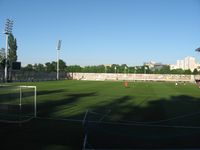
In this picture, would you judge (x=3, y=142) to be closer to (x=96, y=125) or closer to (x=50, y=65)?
(x=96, y=125)

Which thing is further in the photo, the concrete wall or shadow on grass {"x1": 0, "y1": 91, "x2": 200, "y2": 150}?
the concrete wall

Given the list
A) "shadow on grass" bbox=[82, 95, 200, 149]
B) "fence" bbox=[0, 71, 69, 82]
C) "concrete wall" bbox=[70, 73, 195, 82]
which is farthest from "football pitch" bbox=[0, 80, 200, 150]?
"concrete wall" bbox=[70, 73, 195, 82]

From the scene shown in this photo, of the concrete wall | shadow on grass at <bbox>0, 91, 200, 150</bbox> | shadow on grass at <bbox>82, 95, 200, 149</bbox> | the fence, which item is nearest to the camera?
shadow on grass at <bbox>0, 91, 200, 150</bbox>

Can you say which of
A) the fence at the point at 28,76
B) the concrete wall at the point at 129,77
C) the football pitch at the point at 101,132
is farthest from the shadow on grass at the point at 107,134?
the concrete wall at the point at 129,77

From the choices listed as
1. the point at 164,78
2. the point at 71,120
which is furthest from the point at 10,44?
the point at 71,120

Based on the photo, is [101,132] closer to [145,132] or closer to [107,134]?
[107,134]

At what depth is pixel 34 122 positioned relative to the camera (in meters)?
13.5

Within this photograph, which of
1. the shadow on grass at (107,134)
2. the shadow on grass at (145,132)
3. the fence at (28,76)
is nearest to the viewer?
the shadow on grass at (107,134)

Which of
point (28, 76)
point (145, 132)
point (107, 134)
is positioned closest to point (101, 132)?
point (107, 134)

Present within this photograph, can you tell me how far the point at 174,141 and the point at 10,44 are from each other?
309ft

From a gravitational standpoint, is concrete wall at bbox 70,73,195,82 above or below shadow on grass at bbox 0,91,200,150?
above

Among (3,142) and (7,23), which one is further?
(7,23)

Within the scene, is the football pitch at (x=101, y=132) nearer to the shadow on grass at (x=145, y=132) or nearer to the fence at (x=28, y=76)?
the shadow on grass at (x=145, y=132)

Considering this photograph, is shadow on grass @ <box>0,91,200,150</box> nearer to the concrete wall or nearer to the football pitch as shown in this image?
the football pitch
